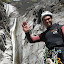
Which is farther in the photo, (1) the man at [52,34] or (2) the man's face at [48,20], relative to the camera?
(2) the man's face at [48,20]

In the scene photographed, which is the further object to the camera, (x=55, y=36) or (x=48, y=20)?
(x=48, y=20)

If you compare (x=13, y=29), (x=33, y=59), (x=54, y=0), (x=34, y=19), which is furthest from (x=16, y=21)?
(x=33, y=59)

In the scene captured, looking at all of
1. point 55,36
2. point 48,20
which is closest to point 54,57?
point 55,36

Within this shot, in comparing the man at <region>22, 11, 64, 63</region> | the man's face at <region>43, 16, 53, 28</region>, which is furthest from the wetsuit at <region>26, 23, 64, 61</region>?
the man's face at <region>43, 16, 53, 28</region>

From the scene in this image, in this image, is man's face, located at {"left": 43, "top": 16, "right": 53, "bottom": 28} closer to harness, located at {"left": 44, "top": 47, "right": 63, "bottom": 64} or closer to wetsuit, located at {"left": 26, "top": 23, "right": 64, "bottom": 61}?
wetsuit, located at {"left": 26, "top": 23, "right": 64, "bottom": 61}

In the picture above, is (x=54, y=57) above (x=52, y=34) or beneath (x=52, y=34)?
beneath

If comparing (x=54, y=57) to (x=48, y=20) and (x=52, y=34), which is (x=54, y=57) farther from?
(x=48, y=20)

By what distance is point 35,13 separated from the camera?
18.2 m

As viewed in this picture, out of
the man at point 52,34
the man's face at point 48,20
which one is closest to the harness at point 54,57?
the man at point 52,34

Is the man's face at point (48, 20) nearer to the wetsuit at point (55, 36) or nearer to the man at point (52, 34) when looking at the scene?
the man at point (52, 34)

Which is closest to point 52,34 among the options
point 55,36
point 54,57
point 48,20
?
point 55,36

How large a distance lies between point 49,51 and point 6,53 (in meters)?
8.14

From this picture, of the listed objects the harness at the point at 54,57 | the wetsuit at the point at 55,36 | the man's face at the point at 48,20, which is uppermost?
Answer: the man's face at the point at 48,20

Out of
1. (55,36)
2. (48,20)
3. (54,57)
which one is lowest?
(54,57)
